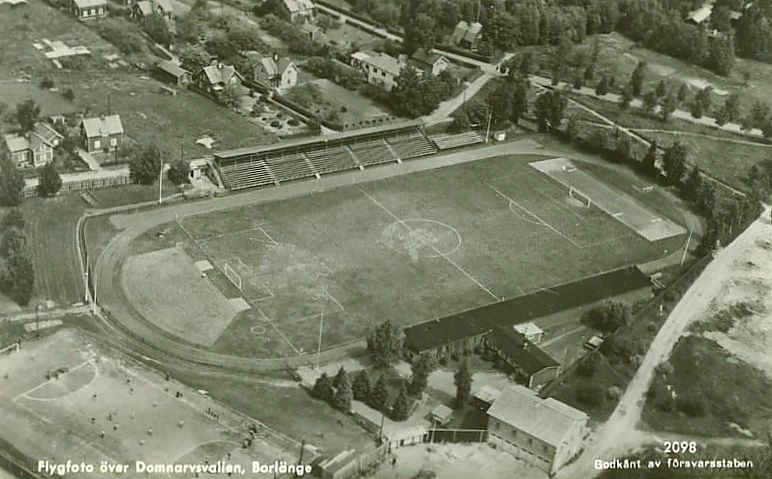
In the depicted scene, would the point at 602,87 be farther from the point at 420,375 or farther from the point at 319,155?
the point at 420,375

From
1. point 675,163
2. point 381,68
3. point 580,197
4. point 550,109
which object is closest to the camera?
point 580,197

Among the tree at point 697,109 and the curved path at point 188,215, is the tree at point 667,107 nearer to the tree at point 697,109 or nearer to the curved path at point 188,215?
the tree at point 697,109

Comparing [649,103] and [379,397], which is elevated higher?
[649,103]

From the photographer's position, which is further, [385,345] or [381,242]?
[381,242]

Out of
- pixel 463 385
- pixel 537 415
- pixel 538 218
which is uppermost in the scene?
pixel 537 415

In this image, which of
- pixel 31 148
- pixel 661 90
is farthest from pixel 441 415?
pixel 661 90

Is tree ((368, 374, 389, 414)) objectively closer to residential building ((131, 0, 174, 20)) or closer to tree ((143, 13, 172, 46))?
tree ((143, 13, 172, 46))

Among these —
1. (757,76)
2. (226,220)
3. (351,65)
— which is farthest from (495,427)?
(757,76)
